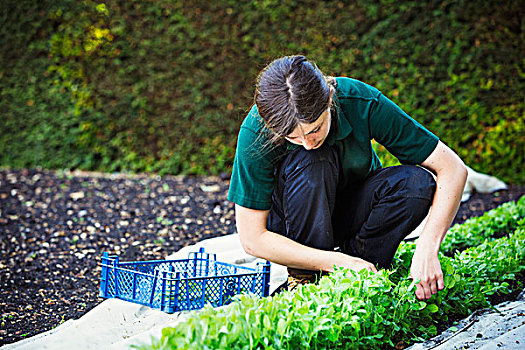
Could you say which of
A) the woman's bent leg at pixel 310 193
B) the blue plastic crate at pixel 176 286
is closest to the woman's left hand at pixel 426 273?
the woman's bent leg at pixel 310 193

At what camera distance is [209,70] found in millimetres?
5574

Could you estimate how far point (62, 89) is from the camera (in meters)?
5.95

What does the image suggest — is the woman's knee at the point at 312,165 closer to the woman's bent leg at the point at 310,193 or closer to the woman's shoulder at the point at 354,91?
the woman's bent leg at the point at 310,193

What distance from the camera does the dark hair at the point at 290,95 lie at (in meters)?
1.92

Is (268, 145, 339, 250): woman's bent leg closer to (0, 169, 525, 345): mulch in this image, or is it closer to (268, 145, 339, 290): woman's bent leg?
(268, 145, 339, 290): woman's bent leg

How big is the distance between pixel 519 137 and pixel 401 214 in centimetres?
316

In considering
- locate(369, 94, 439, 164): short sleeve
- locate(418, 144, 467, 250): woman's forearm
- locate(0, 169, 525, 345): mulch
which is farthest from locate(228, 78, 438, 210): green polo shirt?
locate(0, 169, 525, 345): mulch

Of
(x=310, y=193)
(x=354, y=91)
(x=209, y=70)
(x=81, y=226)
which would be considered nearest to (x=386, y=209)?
(x=310, y=193)

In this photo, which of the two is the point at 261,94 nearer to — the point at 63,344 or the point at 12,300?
the point at 63,344

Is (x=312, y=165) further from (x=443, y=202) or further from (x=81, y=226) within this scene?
(x=81, y=226)

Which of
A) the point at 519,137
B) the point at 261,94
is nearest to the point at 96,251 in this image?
the point at 261,94

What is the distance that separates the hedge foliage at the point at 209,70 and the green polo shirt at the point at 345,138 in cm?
238

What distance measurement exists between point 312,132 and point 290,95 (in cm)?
17

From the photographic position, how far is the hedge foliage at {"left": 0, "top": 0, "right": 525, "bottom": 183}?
4.91 m
